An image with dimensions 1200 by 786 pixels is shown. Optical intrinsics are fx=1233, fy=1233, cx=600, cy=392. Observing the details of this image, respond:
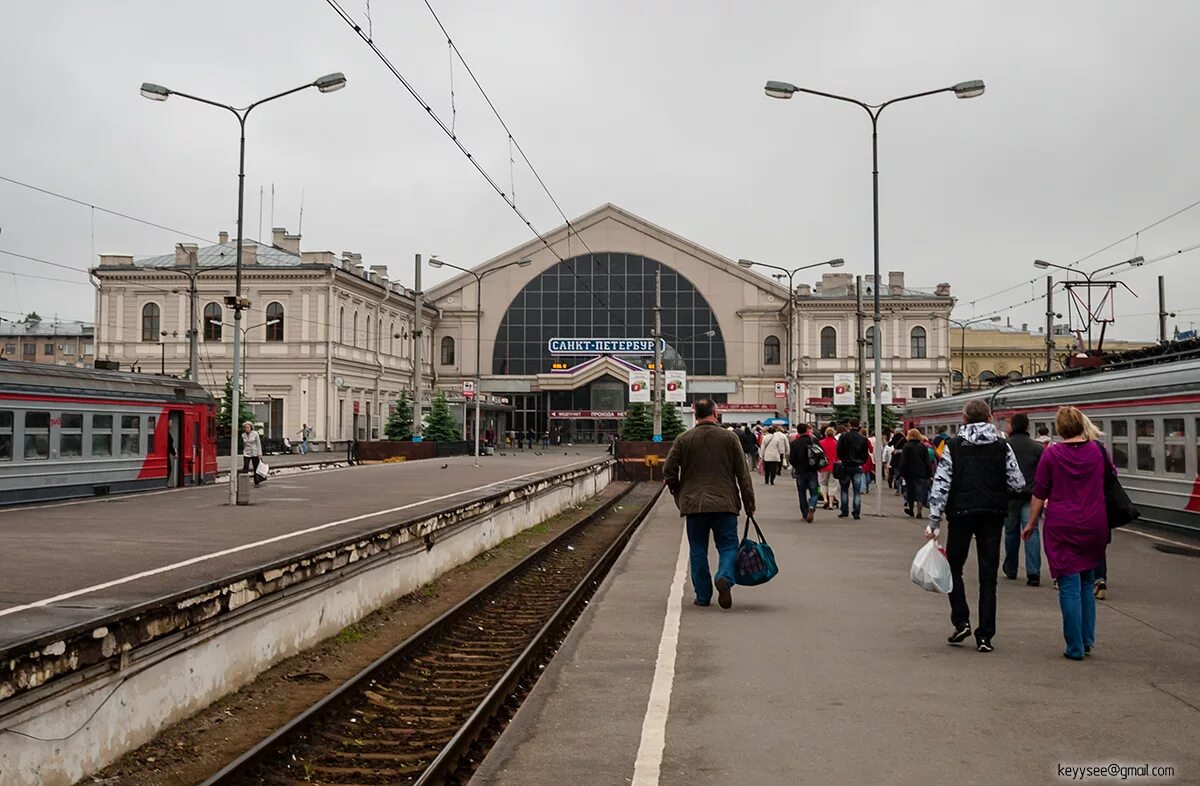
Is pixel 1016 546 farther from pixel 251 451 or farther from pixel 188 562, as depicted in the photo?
pixel 251 451

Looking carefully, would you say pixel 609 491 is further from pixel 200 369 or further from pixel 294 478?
pixel 200 369

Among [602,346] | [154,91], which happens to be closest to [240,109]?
[154,91]

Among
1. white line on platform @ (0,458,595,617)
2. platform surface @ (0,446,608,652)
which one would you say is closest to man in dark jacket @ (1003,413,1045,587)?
platform surface @ (0,446,608,652)

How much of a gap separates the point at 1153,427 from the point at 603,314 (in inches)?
2804

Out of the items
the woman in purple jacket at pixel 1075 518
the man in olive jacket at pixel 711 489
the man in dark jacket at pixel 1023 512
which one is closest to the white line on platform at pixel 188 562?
the man in olive jacket at pixel 711 489

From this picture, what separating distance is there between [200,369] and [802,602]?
64304mm

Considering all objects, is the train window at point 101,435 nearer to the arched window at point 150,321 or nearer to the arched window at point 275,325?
the arched window at point 275,325

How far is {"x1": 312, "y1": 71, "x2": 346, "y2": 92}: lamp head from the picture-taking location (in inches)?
1033

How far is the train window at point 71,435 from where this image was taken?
23.2 meters

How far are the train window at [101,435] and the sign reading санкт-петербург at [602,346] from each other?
214 feet

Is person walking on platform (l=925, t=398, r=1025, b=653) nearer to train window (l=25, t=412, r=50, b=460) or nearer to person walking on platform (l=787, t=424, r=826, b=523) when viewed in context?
person walking on platform (l=787, t=424, r=826, b=523)

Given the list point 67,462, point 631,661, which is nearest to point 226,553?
point 631,661

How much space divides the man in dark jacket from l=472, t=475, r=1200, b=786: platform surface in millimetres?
374

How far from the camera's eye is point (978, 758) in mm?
6172
